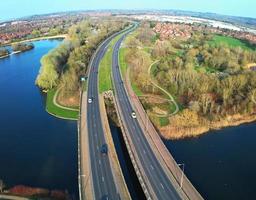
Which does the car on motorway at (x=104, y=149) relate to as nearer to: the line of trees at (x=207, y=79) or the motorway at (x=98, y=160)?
the motorway at (x=98, y=160)

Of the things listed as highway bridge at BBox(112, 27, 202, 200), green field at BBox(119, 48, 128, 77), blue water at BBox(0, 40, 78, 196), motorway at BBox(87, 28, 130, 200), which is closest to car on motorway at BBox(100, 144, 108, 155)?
motorway at BBox(87, 28, 130, 200)

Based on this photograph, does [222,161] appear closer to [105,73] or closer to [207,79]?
[207,79]

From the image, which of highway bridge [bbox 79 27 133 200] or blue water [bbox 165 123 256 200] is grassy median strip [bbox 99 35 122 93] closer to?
highway bridge [bbox 79 27 133 200]

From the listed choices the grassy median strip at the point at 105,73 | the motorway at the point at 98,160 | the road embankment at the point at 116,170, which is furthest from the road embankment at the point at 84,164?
the grassy median strip at the point at 105,73

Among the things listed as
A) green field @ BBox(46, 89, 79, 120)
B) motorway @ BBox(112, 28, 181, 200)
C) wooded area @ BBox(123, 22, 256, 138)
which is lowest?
green field @ BBox(46, 89, 79, 120)

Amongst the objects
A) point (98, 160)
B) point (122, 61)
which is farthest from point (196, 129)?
point (122, 61)

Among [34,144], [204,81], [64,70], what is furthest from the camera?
[64,70]
